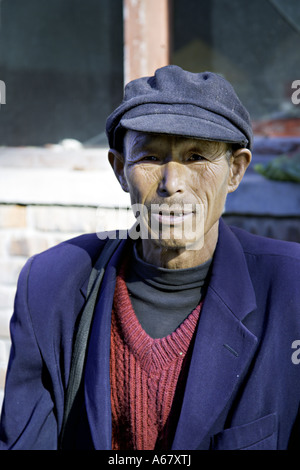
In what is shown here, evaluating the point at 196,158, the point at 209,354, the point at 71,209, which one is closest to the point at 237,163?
the point at 196,158

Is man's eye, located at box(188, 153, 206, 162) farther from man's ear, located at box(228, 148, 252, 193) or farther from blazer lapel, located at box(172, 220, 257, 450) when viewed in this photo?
blazer lapel, located at box(172, 220, 257, 450)

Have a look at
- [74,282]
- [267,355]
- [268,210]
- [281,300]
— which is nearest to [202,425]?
[267,355]

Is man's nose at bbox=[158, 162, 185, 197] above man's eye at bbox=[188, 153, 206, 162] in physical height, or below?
below

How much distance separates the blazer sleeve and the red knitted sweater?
0.73ft

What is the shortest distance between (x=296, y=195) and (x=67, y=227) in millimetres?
1185

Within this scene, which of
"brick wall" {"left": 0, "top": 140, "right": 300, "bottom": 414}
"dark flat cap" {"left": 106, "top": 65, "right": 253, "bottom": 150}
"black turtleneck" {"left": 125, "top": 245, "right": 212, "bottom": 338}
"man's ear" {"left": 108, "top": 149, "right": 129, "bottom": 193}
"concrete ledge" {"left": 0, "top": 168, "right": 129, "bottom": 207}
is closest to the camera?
"dark flat cap" {"left": 106, "top": 65, "right": 253, "bottom": 150}

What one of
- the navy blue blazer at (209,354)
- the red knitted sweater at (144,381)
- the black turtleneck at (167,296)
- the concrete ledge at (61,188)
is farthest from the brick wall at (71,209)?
the red knitted sweater at (144,381)

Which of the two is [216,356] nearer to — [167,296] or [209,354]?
[209,354]

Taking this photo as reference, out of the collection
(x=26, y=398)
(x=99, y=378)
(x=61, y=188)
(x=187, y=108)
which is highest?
(x=187, y=108)

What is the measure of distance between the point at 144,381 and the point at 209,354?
218mm

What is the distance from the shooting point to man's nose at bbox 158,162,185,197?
155 centimetres

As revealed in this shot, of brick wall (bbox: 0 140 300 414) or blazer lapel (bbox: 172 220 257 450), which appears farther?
brick wall (bbox: 0 140 300 414)

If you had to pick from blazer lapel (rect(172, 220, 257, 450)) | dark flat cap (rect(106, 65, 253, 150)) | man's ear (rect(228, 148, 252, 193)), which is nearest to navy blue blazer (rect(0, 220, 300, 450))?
blazer lapel (rect(172, 220, 257, 450))

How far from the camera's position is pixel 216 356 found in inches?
61.3
